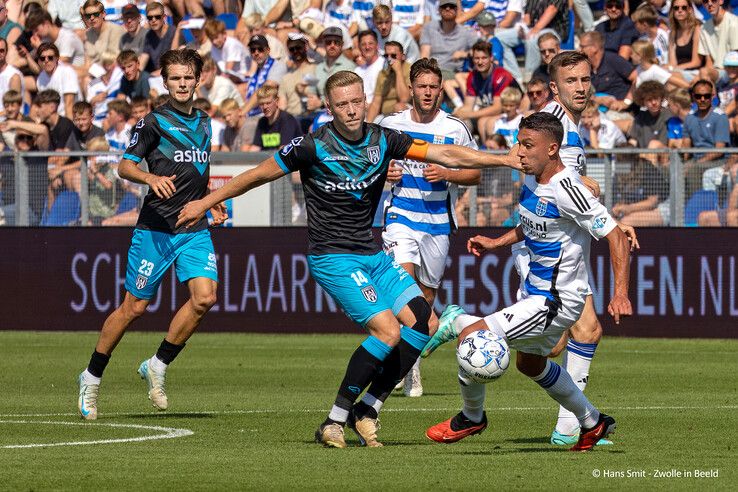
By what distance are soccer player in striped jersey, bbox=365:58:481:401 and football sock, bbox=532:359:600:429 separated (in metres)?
3.94

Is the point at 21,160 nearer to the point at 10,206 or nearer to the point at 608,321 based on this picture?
the point at 10,206

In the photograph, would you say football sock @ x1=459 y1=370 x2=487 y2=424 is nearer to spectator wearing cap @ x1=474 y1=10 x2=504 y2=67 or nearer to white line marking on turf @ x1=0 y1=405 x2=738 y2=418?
white line marking on turf @ x1=0 y1=405 x2=738 y2=418

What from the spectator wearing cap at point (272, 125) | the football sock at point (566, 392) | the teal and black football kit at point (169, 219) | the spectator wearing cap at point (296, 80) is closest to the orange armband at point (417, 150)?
the football sock at point (566, 392)

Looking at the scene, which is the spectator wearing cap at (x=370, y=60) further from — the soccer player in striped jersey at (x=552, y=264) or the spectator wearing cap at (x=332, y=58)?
the soccer player in striped jersey at (x=552, y=264)

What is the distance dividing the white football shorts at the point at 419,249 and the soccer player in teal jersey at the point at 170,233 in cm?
198

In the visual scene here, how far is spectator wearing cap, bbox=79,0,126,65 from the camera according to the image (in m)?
25.4

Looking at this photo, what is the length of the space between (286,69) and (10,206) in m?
4.88

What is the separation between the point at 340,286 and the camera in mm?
9812

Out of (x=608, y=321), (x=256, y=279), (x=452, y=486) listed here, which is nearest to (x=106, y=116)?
(x=256, y=279)

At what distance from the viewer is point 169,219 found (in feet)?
39.2

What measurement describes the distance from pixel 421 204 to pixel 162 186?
10.2ft

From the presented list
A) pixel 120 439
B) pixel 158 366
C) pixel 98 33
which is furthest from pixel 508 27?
pixel 120 439

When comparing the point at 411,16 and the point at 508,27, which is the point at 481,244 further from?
the point at 411,16

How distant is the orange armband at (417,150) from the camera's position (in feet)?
33.2
